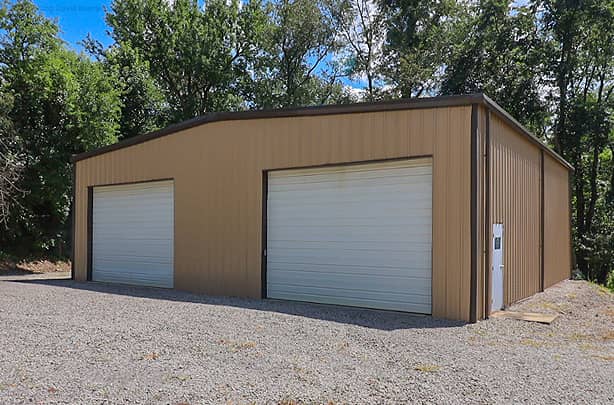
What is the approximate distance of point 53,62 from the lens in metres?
17.8

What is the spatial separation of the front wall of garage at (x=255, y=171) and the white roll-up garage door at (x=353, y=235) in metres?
0.25

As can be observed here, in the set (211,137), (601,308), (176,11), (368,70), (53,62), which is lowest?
(601,308)

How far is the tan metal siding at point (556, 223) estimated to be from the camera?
12391 mm

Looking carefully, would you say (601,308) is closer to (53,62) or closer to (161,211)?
(161,211)

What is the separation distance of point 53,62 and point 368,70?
1318 centimetres

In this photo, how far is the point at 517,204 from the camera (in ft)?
32.1

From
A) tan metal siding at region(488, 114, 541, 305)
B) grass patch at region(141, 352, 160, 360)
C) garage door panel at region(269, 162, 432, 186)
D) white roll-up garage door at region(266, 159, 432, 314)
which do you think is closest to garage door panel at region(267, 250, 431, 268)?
white roll-up garage door at region(266, 159, 432, 314)

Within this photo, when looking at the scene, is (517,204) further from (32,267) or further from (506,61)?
(32,267)

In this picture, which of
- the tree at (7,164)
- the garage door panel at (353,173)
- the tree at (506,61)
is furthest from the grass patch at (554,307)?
the tree at (7,164)

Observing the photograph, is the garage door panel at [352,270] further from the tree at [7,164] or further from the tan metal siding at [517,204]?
the tree at [7,164]

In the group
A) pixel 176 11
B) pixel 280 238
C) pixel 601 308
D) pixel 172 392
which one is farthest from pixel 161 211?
pixel 176 11

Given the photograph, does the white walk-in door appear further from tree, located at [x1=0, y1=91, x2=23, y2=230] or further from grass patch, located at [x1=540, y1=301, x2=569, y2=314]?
tree, located at [x1=0, y1=91, x2=23, y2=230]

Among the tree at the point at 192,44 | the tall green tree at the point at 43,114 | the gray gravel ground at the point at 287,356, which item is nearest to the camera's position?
the gray gravel ground at the point at 287,356

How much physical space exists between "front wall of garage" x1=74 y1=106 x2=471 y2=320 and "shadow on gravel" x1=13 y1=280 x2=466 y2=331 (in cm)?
43
